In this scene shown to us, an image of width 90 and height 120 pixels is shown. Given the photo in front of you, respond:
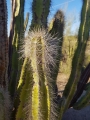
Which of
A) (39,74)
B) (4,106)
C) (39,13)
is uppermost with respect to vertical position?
(39,13)

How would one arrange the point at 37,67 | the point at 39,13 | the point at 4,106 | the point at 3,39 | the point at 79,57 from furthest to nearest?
the point at 79,57 → the point at 39,13 → the point at 3,39 → the point at 4,106 → the point at 37,67

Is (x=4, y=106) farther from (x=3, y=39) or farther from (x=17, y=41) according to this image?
(x=17, y=41)

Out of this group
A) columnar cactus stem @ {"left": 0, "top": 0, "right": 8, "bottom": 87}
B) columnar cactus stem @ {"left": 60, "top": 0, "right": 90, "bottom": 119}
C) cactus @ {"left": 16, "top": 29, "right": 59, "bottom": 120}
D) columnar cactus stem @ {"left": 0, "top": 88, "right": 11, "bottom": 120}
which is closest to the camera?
cactus @ {"left": 16, "top": 29, "right": 59, "bottom": 120}

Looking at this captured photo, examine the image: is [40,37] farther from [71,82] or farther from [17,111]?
[71,82]

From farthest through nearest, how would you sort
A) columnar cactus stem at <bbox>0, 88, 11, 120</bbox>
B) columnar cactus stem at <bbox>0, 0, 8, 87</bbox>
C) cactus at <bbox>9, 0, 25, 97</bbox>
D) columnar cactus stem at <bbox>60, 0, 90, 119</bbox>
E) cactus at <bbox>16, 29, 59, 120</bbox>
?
columnar cactus stem at <bbox>60, 0, 90, 119</bbox>, cactus at <bbox>9, 0, 25, 97</bbox>, columnar cactus stem at <bbox>0, 0, 8, 87</bbox>, columnar cactus stem at <bbox>0, 88, 11, 120</bbox>, cactus at <bbox>16, 29, 59, 120</bbox>

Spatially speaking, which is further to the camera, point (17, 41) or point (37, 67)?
point (17, 41)

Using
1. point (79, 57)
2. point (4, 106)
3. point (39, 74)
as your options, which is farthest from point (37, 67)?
point (79, 57)

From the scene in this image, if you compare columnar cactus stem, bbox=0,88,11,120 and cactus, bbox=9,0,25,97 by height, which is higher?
cactus, bbox=9,0,25,97

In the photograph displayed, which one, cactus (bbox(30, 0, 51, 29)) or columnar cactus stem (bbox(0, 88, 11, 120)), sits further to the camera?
cactus (bbox(30, 0, 51, 29))

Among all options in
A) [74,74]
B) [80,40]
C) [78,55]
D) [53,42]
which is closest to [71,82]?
[74,74]

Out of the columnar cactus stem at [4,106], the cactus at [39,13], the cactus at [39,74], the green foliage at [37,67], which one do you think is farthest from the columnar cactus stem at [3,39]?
the cactus at [39,74]

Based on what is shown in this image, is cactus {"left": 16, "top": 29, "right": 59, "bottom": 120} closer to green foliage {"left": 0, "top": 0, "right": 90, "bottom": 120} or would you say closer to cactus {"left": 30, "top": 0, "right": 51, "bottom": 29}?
green foliage {"left": 0, "top": 0, "right": 90, "bottom": 120}

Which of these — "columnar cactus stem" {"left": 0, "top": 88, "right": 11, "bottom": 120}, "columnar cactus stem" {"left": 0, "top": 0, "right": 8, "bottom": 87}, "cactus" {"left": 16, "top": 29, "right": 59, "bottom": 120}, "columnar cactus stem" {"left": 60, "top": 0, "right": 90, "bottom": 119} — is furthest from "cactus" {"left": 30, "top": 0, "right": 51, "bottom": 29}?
"columnar cactus stem" {"left": 0, "top": 88, "right": 11, "bottom": 120}

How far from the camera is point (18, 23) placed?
4164 millimetres
